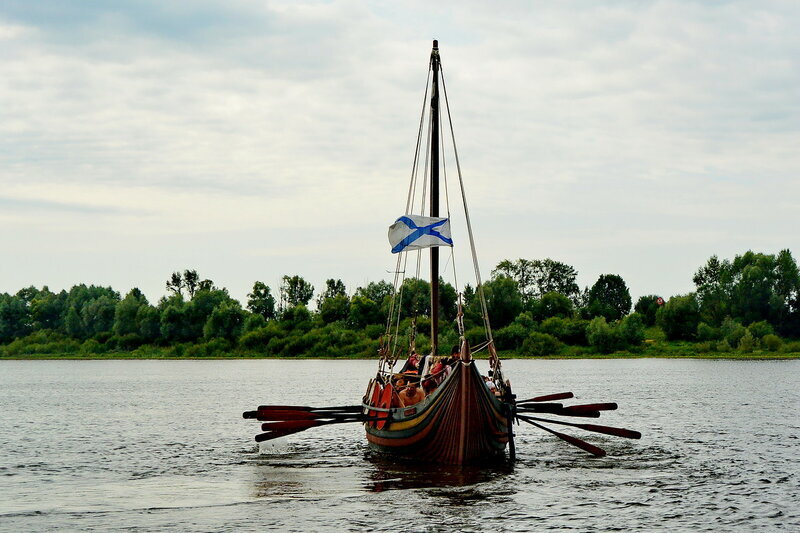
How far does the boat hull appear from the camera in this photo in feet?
90.2

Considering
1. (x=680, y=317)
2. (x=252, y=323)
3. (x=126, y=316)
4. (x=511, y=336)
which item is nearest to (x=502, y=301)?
(x=511, y=336)

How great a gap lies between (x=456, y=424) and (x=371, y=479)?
10.8 feet

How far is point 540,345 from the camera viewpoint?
141 metres

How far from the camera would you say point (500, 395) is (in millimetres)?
30578

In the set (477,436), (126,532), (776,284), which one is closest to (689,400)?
(477,436)

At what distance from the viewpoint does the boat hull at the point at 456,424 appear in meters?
27.5

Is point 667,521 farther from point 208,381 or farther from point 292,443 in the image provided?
point 208,381

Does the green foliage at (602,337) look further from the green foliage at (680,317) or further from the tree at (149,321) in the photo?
the tree at (149,321)

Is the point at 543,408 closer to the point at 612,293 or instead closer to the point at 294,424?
the point at 294,424

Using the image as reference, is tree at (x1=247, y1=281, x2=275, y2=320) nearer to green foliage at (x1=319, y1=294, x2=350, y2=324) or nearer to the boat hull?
green foliage at (x1=319, y1=294, x2=350, y2=324)

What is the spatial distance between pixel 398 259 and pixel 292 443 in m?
9.81

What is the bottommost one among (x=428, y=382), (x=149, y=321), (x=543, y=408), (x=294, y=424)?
(x=294, y=424)

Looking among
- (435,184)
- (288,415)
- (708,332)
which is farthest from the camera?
(708,332)

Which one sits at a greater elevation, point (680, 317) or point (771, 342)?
point (680, 317)
